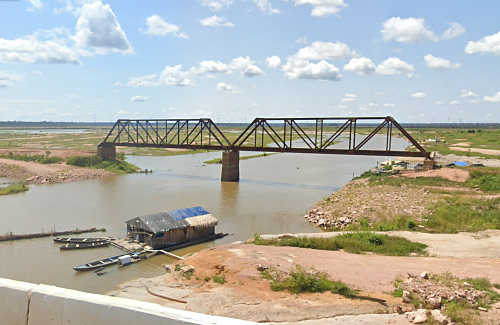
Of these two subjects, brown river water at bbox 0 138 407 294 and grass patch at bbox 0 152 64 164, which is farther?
grass patch at bbox 0 152 64 164

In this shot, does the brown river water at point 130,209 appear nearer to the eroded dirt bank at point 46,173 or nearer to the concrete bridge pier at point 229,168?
the concrete bridge pier at point 229,168

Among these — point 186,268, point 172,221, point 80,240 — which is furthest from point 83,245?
point 186,268

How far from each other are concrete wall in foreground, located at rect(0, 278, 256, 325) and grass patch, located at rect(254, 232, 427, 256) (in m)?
14.5

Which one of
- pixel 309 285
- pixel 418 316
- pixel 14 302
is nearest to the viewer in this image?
pixel 14 302

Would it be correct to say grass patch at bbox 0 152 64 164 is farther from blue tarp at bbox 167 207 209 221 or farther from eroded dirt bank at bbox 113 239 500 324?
eroded dirt bank at bbox 113 239 500 324

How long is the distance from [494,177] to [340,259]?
2471 cm

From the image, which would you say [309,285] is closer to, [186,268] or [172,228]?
[186,268]

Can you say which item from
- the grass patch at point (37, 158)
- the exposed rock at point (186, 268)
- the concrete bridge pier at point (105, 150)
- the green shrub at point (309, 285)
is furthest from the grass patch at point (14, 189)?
the green shrub at point (309, 285)

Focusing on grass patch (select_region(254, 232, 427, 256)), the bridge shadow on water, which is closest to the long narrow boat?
grass patch (select_region(254, 232, 427, 256))

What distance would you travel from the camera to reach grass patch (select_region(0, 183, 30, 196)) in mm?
34694

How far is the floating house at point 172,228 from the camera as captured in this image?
19.3 meters

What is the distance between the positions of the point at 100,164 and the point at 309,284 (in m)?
47.9

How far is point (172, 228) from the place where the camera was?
65.0ft

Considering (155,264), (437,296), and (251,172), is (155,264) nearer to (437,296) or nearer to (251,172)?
(437,296)
